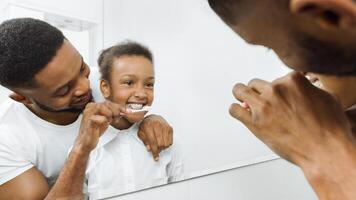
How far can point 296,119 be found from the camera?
0.49 metres

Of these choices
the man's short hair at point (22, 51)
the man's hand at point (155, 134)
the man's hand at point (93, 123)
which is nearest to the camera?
the man's short hair at point (22, 51)

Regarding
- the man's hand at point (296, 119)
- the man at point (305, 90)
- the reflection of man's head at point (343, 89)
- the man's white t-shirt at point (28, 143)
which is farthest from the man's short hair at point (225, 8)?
the man's white t-shirt at point (28, 143)

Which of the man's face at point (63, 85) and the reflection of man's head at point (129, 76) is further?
the reflection of man's head at point (129, 76)

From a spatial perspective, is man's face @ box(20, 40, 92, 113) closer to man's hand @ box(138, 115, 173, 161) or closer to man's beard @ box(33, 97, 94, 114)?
man's beard @ box(33, 97, 94, 114)

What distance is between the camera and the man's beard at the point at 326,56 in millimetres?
333

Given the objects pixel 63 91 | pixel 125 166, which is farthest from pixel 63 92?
pixel 125 166

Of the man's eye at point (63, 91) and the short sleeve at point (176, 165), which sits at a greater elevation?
the man's eye at point (63, 91)

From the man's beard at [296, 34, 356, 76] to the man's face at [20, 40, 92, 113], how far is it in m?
0.43

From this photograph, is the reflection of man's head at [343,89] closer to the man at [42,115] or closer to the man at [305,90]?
the man at [305,90]

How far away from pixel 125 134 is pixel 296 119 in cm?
42

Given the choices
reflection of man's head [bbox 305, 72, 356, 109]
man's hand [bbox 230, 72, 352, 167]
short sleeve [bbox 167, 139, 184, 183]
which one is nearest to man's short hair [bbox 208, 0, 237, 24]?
man's hand [bbox 230, 72, 352, 167]

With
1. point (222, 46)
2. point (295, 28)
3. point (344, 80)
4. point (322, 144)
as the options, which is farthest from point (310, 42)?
point (222, 46)

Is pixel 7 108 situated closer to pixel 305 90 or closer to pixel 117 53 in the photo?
pixel 117 53

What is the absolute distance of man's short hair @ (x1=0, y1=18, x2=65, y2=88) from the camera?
0.58 m
